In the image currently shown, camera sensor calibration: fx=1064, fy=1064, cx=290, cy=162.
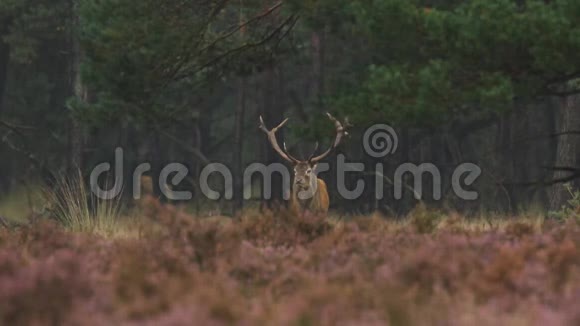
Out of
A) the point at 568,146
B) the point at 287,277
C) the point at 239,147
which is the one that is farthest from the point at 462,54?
the point at 239,147

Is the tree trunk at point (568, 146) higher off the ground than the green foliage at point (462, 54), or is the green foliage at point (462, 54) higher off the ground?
the green foliage at point (462, 54)

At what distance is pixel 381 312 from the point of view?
5.04 meters

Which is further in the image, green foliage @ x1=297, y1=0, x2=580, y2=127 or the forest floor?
green foliage @ x1=297, y1=0, x2=580, y2=127

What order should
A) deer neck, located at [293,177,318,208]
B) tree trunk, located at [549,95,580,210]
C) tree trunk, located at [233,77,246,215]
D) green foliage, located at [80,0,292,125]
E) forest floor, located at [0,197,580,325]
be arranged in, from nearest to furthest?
forest floor, located at [0,197,580,325] < green foliage, located at [80,0,292,125] < deer neck, located at [293,177,318,208] < tree trunk, located at [549,95,580,210] < tree trunk, located at [233,77,246,215]

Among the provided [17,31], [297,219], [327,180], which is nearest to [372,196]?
[327,180]

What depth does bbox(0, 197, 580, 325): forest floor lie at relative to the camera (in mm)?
4871

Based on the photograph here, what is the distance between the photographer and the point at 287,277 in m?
6.43

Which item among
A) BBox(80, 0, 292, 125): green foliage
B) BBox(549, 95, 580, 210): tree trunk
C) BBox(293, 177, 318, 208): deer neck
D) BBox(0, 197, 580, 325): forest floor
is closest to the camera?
BBox(0, 197, 580, 325): forest floor

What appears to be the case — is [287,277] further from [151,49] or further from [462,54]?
[151,49]

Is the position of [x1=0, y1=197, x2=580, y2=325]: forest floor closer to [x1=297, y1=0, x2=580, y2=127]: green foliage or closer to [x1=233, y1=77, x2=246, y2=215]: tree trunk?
[x1=297, y1=0, x2=580, y2=127]: green foliage

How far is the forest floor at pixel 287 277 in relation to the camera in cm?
487

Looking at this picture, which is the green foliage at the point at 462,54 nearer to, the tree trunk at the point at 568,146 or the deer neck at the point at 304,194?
the deer neck at the point at 304,194

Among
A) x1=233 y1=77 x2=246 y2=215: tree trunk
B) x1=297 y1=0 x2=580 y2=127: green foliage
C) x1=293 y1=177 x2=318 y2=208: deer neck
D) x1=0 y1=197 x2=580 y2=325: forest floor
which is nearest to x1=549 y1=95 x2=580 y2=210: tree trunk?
x1=293 y1=177 x2=318 y2=208: deer neck

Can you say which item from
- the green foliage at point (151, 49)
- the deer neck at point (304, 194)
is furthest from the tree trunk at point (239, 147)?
the deer neck at point (304, 194)
